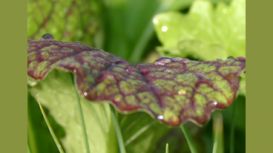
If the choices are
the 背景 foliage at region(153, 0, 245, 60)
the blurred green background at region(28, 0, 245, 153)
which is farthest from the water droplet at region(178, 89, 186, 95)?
the 背景 foliage at region(153, 0, 245, 60)

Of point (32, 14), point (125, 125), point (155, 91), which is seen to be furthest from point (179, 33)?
point (155, 91)

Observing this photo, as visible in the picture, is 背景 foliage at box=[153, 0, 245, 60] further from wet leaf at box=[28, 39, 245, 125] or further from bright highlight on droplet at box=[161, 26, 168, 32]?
wet leaf at box=[28, 39, 245, 125]

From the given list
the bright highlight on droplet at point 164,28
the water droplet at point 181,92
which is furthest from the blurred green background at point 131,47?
the water droplet at point 181,92

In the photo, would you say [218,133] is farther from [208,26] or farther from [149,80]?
[208,26]

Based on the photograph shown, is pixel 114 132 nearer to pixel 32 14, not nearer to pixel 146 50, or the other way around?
pixel 32 14

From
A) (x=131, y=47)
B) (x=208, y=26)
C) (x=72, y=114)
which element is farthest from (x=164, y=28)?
(x=72, y=114)

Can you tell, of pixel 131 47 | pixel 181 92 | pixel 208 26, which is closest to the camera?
pixel 181 92

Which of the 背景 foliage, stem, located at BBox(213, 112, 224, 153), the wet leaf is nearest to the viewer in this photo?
the wet leaf
